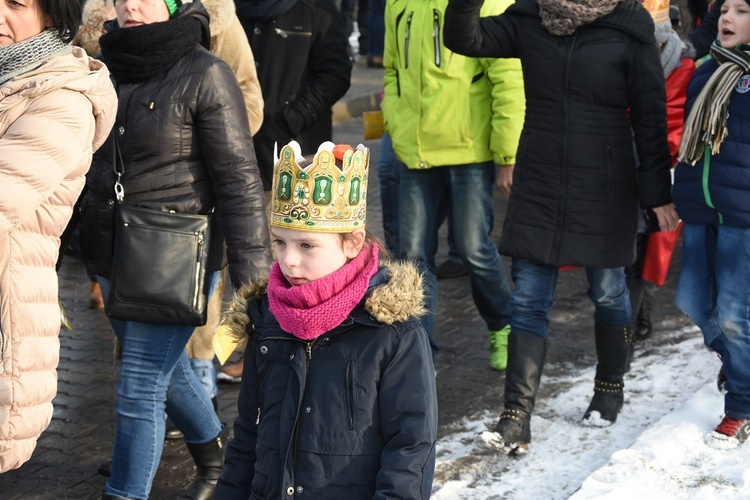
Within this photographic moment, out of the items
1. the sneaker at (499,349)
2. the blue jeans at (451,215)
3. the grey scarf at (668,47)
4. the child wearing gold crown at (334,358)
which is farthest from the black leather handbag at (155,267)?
the grey scarf at (668,47)

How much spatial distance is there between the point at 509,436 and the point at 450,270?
307 centimetres

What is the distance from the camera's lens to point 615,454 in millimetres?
5090

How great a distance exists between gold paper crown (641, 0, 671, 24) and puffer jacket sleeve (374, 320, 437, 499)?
329 cm

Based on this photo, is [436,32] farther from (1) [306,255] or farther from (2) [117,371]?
(1) [306,255]

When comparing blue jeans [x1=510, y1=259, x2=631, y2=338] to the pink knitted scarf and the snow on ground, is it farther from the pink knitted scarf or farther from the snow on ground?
the pink knitted scarf

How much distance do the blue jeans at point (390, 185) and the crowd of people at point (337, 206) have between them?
2 cm

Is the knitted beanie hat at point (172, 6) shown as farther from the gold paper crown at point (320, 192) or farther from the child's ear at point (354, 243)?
the child's ear at point (354, 243)

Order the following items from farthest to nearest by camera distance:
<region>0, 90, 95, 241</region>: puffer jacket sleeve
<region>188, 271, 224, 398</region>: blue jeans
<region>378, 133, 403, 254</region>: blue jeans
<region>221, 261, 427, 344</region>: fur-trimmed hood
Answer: <region>378, 133, 403, 254</region>: blue jeans
<region>188, 271, 224, 398</region>: blue jeans
<region>0, 90, 95, 241</region>: puffer jacket sleeve
<region>221, 261, 427, 344</region>: fur-trimmed hood

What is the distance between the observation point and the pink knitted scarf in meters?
3.24

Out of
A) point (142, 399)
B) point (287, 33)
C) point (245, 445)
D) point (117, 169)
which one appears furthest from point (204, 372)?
point (245, 445)

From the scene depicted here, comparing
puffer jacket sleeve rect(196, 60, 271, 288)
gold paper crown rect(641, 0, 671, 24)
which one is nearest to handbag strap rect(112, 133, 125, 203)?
puffer jacket sleeve rect(196, 60, 271, 288)

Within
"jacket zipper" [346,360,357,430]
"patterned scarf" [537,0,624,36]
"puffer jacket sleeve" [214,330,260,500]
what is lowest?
"puffer jacket sleeve" [214,330,260,500]

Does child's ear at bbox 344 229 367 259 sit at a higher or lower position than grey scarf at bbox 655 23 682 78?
lower

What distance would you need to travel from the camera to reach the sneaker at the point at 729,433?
527 centimetres
